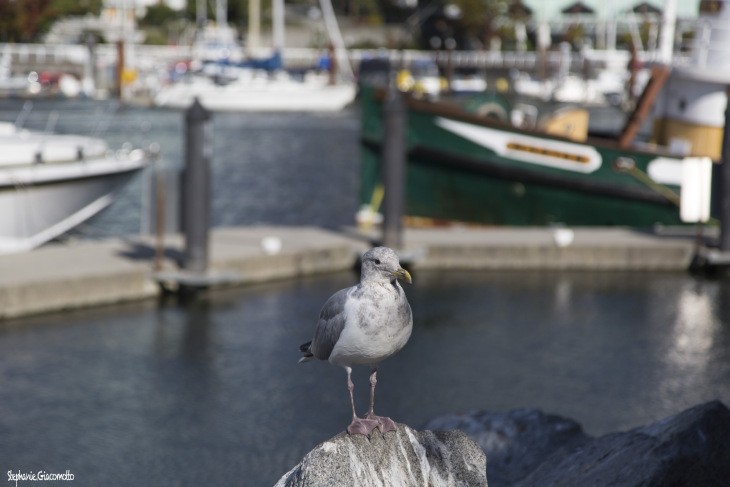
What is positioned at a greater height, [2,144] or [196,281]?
[2,144]

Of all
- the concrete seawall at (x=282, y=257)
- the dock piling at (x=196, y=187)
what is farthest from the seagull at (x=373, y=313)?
the dock piling at (x=196, y=187)

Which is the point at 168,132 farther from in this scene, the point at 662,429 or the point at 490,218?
the point at 662,429

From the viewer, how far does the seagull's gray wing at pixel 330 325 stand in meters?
5.80

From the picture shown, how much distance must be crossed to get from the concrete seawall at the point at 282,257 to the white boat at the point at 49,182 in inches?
29.6

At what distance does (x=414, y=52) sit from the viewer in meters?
86.7

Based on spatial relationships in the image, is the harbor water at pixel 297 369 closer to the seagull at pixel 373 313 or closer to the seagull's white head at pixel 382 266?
the seagull at pixel 373 313

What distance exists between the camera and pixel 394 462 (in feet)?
20.2

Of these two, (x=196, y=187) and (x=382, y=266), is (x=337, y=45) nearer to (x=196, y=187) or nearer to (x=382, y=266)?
(x=196, y=187)

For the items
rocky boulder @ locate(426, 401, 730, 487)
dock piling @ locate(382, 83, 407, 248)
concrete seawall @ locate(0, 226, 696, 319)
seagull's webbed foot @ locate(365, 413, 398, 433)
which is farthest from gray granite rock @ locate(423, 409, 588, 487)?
dock piling @ locate(382, 83, 407, 248)

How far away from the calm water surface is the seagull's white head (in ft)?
16.0

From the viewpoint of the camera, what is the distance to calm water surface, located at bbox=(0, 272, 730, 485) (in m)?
11.0

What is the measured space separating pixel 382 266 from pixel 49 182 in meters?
13.2

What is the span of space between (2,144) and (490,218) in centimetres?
870

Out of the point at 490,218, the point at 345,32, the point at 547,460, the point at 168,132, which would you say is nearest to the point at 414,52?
the point at 345,32
